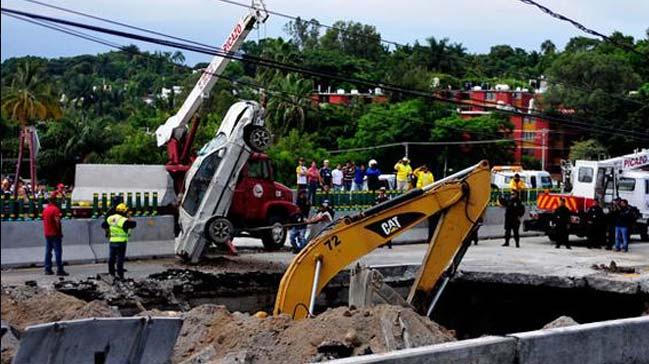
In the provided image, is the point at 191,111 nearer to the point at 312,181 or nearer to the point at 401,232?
the point at 312,181

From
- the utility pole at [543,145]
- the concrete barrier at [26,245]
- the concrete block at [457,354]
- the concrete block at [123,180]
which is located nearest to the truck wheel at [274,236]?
the concrete block at [123,180]

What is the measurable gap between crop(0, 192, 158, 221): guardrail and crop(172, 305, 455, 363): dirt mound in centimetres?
830

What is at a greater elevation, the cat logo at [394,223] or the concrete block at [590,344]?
the cat logo at [394,223]

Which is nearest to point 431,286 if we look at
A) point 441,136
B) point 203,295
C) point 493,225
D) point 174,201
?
point 203,295

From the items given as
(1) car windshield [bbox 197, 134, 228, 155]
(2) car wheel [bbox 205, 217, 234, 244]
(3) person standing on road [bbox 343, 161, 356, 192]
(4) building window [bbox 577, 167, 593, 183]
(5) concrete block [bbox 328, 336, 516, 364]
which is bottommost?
(2) car wheel [bbox 205, 217, 234, 244]

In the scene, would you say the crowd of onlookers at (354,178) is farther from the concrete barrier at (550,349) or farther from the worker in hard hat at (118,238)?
the concrete barrier at (550,349)

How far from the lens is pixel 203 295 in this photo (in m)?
Result: 19.8

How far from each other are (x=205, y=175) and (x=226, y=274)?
245cm

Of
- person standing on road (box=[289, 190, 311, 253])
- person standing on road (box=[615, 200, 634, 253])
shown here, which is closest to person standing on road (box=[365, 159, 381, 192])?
person standing on road (box=[289, 190, 311, 253])

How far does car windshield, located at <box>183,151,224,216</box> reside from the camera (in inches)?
870

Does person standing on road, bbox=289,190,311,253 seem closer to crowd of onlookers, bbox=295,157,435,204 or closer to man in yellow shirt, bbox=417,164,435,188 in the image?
crowd of onlookers, bbox=295,157,435,204

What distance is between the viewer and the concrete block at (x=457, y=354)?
895cm

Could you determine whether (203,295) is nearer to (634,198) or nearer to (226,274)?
(226,274)

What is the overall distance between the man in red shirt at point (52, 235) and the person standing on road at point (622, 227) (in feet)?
50.1
